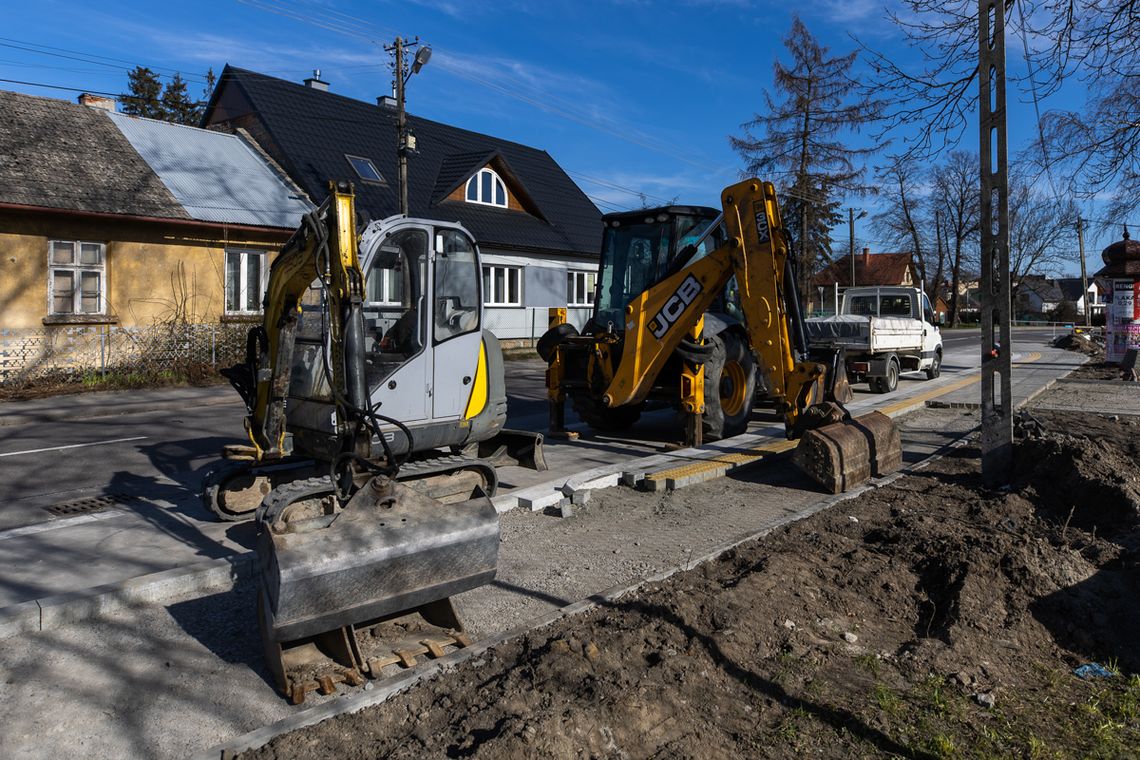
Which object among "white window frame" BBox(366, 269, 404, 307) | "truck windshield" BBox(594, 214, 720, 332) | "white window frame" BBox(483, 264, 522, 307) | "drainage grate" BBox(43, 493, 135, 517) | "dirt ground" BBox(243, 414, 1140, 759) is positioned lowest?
"dirt ground" BBox(243, 414, 1140, 759)

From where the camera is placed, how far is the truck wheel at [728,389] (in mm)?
10445

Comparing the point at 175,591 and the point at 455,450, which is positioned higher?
the point at 455,450

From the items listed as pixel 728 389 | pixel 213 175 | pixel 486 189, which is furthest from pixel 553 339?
pixel 486 189

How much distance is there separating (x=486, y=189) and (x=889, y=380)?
55.0 ft

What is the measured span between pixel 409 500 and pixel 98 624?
78.9 inches

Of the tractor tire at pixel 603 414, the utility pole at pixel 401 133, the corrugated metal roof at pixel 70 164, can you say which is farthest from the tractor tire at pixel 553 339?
the corrugated metal roof at pixel 70 164

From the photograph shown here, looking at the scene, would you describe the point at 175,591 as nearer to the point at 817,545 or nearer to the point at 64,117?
the point at 817,545

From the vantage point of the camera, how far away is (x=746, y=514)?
7574 millimetres

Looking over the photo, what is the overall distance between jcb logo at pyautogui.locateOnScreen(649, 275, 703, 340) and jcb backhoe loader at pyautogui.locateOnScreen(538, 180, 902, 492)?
0.04ft

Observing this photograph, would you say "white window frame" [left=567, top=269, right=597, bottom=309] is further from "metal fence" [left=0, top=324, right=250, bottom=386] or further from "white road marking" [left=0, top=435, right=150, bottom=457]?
"white road marking" [left=0, top=435, right=150, bottom=457]

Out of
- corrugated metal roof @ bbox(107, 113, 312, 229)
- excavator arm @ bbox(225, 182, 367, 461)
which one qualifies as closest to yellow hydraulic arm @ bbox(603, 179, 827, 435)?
excavator arm @ bbox(225, 182, 367, 461)

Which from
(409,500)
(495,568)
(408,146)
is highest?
(408,146)

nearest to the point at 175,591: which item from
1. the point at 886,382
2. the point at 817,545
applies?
the point at 817,545

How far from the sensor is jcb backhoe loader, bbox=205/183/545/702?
409 centimetres
